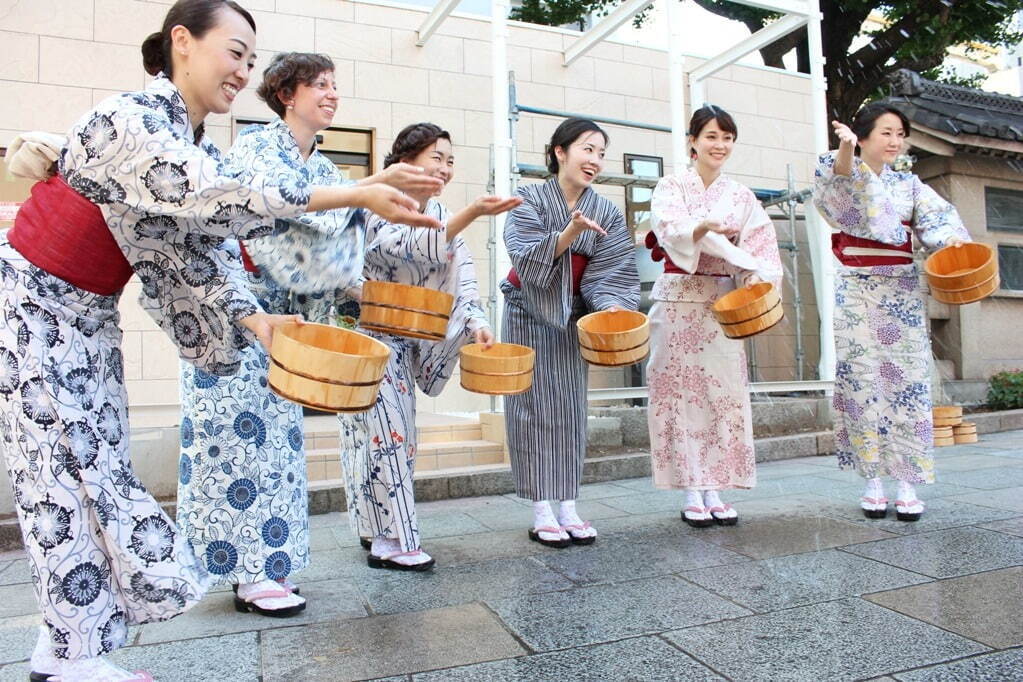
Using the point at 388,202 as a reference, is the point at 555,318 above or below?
below

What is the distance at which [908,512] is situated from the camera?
3.63 meters

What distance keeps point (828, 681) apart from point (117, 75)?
622 cm

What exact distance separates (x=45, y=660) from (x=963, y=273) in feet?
12.2

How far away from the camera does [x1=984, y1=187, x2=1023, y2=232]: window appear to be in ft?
26.8

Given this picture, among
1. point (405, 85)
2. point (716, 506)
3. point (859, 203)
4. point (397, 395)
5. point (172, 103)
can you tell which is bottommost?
point (716, 506)

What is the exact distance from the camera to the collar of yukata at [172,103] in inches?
77.0

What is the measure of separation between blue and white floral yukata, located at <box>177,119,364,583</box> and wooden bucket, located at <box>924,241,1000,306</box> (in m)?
2.68

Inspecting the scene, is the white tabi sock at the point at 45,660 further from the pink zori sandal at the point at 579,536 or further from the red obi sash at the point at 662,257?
the red obi sash at the point at 662,257

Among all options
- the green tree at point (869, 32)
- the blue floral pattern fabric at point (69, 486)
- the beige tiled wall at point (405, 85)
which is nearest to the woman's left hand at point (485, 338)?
the blue floral pattern fabric at point (69, 486)

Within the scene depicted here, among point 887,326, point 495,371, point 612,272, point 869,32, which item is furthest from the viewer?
point 869,32

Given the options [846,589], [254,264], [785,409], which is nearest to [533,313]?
[254,264]

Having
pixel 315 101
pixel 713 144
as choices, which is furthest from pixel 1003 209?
pixel 315 101

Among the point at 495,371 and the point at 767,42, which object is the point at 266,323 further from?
the point at 767,42

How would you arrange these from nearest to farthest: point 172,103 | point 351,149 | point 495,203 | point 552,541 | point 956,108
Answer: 1. point 172,103
2. point 495,203
3. point 552,541
4. point 351,149
5. point 956,108
